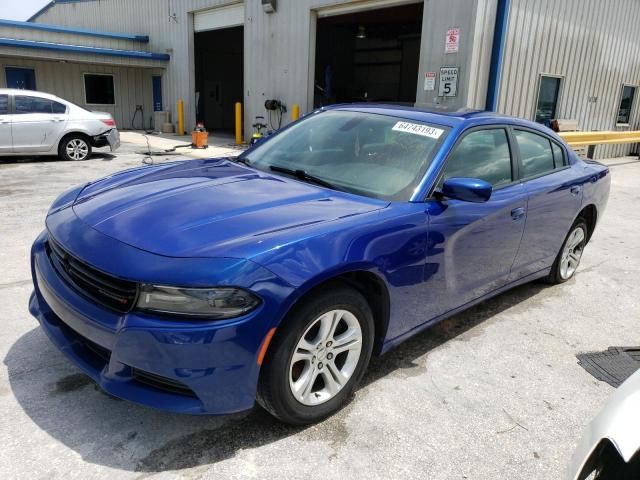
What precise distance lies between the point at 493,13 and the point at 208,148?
8575mm

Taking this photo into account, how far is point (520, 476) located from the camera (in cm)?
238

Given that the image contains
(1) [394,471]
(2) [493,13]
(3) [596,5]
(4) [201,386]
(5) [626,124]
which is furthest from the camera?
(5) [626,124]

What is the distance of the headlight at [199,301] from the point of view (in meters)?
2.13

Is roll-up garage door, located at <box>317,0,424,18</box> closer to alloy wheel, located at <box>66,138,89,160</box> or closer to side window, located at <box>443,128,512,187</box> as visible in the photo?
alloy wheel, located at <box>66,138,89,160</box>

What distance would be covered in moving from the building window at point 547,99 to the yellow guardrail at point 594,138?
104 cm

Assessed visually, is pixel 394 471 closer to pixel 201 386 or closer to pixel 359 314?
pixel 359 314

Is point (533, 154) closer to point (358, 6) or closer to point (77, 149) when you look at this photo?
point (358, 6)

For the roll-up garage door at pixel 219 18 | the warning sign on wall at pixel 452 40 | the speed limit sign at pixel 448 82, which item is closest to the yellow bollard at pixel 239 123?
the roll-up garage door at pixel 219 18

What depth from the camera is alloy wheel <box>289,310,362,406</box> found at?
248 centimetres

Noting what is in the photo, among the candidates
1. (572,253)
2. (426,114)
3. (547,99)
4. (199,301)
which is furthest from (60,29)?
(199,301)

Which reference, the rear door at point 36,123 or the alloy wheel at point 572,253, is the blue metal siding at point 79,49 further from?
the alloy wheel at point 572,253

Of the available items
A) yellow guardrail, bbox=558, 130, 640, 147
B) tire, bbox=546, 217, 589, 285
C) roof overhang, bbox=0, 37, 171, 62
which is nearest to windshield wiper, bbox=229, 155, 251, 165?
tire, bbox=546, 217, 589, 285

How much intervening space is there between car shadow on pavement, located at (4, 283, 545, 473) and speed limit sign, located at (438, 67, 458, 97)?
9154 mm

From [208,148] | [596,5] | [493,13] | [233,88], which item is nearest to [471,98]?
[493,13]
